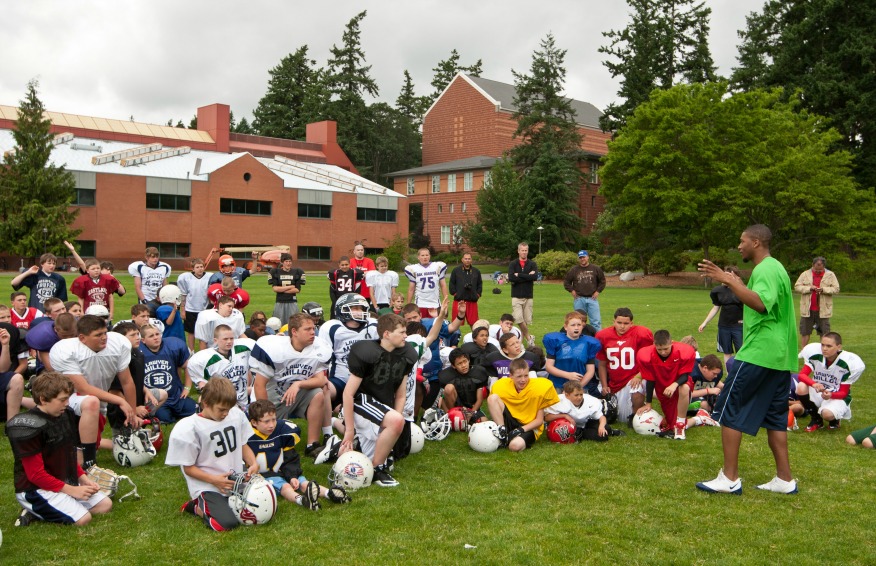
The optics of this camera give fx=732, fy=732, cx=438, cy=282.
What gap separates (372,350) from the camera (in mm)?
6770

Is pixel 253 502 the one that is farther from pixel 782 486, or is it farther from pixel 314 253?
pixel 314 253

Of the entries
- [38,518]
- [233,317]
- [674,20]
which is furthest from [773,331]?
[674,20]

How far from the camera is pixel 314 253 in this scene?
59.3 m

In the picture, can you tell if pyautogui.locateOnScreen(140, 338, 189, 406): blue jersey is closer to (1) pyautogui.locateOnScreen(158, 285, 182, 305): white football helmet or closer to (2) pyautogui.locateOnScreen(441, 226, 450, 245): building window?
(1) pyautogui.locateOnScreen(158, 285, 182, 305): white football helmet

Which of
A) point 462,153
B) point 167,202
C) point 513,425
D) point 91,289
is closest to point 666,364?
point 513,425

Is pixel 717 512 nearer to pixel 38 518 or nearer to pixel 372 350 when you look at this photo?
pixel 372 350

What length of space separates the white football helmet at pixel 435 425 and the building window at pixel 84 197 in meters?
47.4

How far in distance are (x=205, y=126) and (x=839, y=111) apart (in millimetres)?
49153

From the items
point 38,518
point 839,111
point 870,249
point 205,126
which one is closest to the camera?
point 38,518

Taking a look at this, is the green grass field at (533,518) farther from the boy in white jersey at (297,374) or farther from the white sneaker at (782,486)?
the boy in white jersey at (297,374)

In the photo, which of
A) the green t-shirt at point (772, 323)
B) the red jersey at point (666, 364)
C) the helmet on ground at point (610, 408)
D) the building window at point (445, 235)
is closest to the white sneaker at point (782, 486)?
the green t-shirt at point (772, 323)

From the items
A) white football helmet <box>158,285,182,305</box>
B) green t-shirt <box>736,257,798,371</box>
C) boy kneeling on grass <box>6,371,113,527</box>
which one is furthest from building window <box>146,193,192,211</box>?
green t-shirt <box>736,257,798,371</box>

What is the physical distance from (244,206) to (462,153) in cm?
2811

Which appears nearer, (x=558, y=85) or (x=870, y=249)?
(x=870, y=249)
